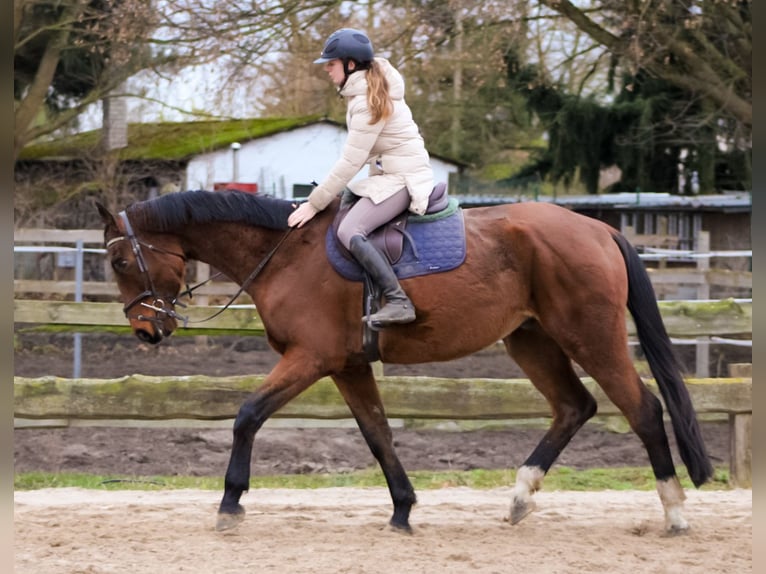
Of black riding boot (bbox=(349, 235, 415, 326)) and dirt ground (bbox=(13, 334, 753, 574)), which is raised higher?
black riding boot (bbox=(349, 235, 415, 326))

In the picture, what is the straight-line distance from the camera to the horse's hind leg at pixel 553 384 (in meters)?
5.54

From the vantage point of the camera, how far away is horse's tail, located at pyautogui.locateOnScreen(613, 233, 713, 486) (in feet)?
17.5

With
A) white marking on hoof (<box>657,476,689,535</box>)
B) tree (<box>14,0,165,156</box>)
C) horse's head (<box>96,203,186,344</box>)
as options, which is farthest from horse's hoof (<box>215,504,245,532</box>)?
tree (<box>14,0,165,156</box>)

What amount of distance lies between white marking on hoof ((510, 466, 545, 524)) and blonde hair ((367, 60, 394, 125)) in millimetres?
2095

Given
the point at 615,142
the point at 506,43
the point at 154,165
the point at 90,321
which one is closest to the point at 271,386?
the point at 90,321

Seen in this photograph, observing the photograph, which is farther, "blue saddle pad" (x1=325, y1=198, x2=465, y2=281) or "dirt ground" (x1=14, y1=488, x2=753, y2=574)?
"blue saddle pad" (x1=325, y1=198, x2=465, y2=281)

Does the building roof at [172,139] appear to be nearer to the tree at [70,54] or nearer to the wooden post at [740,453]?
the tree at [70,54]

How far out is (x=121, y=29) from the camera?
471 inches

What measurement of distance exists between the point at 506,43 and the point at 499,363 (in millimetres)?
4480

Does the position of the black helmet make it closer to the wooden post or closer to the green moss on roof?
the wooden post

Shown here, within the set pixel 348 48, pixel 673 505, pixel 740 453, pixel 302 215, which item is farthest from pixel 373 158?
pixel 740 453

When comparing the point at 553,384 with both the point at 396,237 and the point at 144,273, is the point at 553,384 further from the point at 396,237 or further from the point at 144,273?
the point at 144,273

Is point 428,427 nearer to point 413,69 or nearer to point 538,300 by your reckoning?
point 538,300

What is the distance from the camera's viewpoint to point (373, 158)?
5.32m
